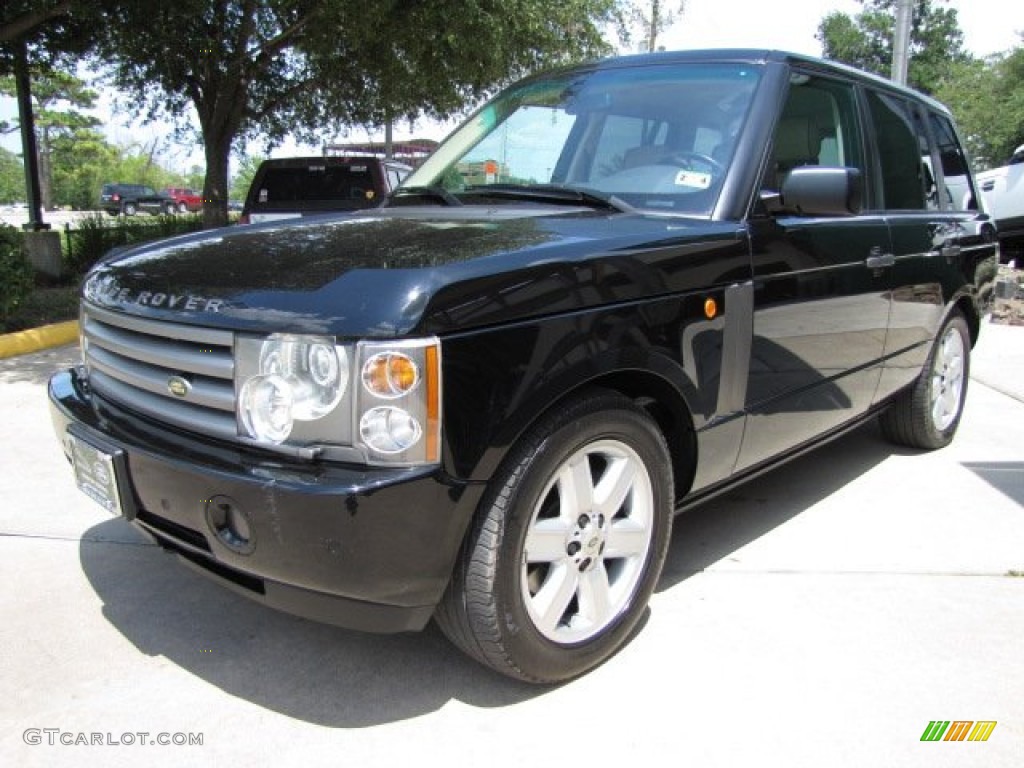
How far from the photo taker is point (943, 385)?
4844mm

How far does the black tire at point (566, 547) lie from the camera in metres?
2.23

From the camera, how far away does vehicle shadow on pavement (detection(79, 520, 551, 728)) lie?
249 cm

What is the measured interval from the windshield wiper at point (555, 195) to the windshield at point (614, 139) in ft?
0.05

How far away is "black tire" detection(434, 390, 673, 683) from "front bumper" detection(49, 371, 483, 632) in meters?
0.13

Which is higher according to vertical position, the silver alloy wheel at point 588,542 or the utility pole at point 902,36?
the utility pole at point 902,36

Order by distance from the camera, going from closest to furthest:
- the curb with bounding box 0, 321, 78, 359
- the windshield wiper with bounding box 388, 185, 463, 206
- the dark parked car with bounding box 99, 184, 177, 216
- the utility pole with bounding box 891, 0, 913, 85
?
the windshield wiper with bounding box 388, 185, 463, 206, the curb with bounding box 0, 321, 78, 359, the utility pole with bounding box 891, 0, 913, 85, the dark parked car with bounding box 99, 184, 177, 216

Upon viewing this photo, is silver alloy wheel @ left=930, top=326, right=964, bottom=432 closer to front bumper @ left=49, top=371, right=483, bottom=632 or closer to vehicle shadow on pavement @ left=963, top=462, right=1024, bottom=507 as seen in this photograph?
vehicle shadow on pavement @ left=963, top=462, right=1024, bottom=507

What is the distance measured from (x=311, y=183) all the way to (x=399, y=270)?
8.59 m

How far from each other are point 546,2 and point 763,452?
9.62m

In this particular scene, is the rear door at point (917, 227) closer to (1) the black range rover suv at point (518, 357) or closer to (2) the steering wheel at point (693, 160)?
(1) the black range rover suv at point (518, 357)

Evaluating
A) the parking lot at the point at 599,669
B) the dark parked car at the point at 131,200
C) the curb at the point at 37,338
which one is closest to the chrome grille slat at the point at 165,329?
the parking lot at the point at 599,669

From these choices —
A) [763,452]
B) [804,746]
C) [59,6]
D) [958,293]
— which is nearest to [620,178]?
[763,452]

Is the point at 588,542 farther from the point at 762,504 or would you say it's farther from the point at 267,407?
the point at 762,504

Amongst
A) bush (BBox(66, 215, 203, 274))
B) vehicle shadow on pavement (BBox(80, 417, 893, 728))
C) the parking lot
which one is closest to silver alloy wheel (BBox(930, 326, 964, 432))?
the parking lot
